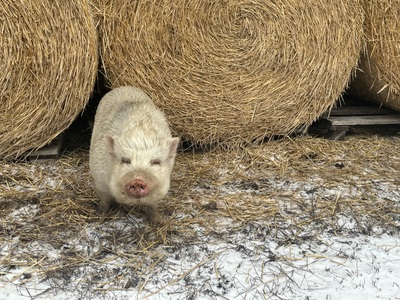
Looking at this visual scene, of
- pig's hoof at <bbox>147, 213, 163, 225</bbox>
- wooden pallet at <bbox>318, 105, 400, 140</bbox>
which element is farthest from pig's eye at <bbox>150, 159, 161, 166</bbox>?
wooden pallet at <bbox>318, 105, 400, 140</bbox>

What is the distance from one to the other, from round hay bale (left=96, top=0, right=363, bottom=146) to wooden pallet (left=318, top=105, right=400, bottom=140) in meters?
0.34

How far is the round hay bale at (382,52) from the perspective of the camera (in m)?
4.80

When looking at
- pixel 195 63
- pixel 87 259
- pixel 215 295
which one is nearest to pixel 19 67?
pixel 195 63

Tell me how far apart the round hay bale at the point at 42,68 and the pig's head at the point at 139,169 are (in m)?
1.27

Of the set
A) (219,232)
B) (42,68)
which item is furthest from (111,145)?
A: (42,68)

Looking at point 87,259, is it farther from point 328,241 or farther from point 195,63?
point 195,63

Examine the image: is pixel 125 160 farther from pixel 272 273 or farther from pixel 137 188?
pixel 272 273

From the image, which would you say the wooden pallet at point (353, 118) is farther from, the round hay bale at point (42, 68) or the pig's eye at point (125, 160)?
the pig's eye at point (125, 160)

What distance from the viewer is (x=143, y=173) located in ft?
10.5

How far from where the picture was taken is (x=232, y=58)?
4.86m

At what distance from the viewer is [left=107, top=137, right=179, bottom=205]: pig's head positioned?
10.4 feet

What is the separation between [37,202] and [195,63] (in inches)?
77.1

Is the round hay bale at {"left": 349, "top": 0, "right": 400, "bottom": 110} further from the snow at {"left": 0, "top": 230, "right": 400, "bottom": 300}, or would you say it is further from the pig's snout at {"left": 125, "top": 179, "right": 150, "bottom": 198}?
the pig's snout at {"left": 125, "top": 179, "right": 150, "bottom": 198}

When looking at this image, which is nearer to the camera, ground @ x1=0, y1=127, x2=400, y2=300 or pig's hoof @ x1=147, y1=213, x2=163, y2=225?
ground @ x1=0, y1=127, x2=400, y2=300
